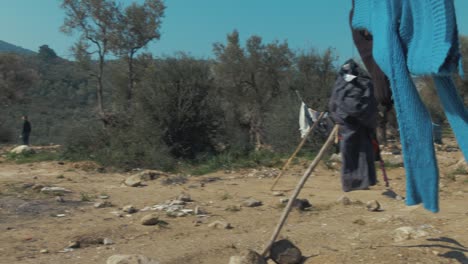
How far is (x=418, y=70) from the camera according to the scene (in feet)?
7.98

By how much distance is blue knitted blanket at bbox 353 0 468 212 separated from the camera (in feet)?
7.61

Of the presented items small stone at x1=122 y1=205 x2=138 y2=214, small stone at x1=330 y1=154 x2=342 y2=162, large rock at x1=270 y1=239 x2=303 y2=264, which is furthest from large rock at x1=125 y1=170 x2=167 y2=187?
large rock at x1=270 y1=239 x2=303 y2=264

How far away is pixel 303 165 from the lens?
1099 centimetres

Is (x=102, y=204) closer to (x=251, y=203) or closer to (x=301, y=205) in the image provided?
(x=251, y=203)

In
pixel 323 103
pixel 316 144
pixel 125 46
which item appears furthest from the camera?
pixel 125 46

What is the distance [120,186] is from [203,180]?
1746 mm

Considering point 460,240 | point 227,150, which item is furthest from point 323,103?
point 460,240

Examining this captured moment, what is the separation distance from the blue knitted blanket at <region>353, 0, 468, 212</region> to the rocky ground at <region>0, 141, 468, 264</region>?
120 cm

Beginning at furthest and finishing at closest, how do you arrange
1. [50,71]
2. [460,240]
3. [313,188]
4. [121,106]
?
[50,71], [121,106], [313,188], [460,240]

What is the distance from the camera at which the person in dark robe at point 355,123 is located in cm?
324

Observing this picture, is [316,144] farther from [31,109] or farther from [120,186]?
[31,109]

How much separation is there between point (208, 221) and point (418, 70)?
12.6ft

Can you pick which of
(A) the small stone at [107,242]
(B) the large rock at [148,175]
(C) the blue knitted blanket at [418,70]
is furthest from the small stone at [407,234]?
(B) the large rock at [148,175]

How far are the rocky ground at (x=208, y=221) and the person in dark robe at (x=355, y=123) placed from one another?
71 cm
